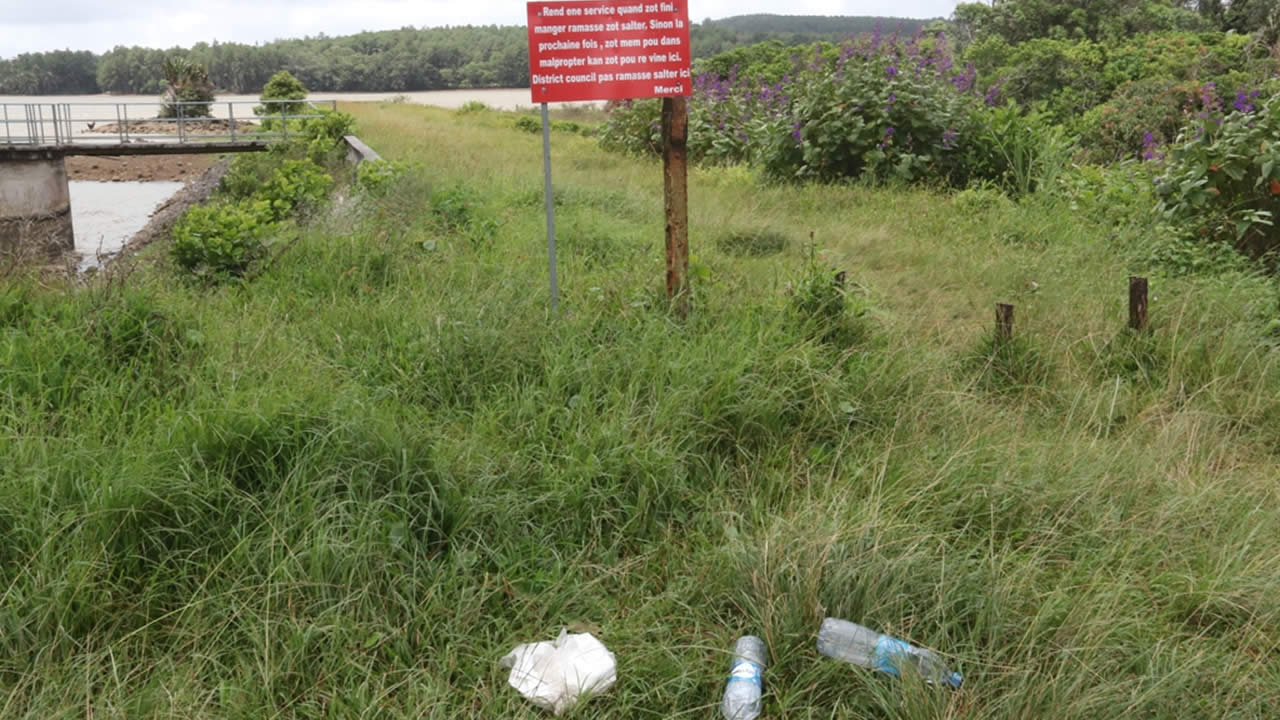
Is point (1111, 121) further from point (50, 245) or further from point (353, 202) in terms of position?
point (50, 245)

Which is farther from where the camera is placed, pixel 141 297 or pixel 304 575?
pixel 141 297

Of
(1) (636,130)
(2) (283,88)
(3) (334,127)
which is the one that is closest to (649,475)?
(1) (636,130)

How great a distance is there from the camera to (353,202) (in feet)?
33.3

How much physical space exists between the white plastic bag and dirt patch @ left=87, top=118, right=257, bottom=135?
2684 centimetres

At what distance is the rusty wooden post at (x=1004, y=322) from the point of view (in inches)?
204

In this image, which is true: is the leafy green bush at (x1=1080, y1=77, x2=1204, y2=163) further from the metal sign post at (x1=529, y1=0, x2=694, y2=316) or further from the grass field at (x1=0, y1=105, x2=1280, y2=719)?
the metal sign post at (x1=529, y1=0, x2=694, y2=316)

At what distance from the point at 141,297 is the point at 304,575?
2491 mm

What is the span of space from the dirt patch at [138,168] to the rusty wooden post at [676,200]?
37.5 meters

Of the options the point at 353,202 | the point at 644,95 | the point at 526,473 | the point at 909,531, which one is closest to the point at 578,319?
the point at 644,95

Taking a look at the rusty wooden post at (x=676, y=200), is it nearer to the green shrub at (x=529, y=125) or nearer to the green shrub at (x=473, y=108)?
the green shrub at (x=529, y=125)

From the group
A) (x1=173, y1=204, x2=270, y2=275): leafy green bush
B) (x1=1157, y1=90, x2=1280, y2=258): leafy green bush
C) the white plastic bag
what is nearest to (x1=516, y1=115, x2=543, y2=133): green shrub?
(x1=173, y1=204, x2=270, y2=275): leafy green bush

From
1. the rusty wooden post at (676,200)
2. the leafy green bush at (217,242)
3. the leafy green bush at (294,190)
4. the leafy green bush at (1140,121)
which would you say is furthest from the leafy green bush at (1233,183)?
the leafy green bush at (294,190)

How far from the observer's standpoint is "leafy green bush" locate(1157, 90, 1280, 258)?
260 inches

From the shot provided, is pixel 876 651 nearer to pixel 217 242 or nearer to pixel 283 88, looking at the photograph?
pixel 217 242
